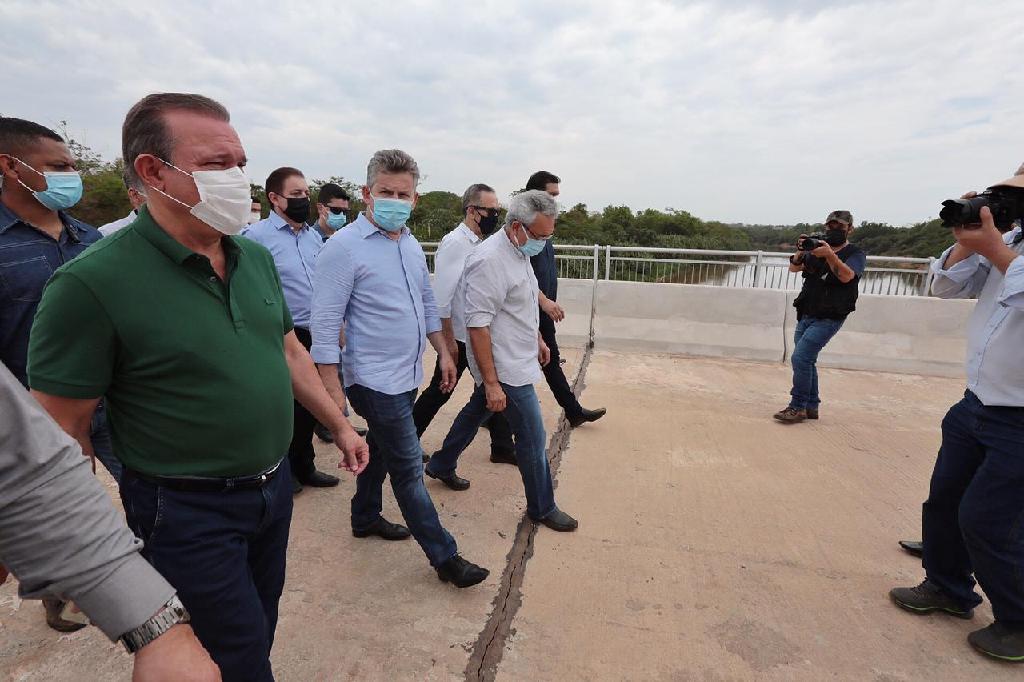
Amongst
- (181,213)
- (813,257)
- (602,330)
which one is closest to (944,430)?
(813,257)

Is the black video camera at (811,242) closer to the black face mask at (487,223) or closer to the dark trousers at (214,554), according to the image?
the black face mask at (487,223)

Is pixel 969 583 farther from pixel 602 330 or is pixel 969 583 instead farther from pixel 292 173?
pixel 602 330

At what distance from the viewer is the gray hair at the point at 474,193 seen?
161 inches

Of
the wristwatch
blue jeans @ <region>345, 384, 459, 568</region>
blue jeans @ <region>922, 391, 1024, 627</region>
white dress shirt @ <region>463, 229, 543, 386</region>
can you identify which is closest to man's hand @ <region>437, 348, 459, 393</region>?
white dress shirt @ <region>463, 229, 543, 386</region>

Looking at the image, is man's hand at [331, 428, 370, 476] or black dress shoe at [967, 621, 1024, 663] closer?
man's hand at [331, 428, 370, 476]

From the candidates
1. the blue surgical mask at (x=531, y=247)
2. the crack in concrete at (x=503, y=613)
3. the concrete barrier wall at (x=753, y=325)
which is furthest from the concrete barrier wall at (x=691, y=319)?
the blue surgical mask at (x=531, y=247)

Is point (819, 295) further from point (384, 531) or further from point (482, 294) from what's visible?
point (384, 531)

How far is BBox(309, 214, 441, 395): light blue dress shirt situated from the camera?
253cm

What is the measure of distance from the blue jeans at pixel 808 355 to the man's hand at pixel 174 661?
16.1ft

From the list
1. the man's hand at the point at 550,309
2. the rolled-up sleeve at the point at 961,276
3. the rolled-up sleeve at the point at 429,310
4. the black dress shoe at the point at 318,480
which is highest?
the rolled-up sleeve at the point at 961,276

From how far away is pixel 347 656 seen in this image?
2191 millimetres

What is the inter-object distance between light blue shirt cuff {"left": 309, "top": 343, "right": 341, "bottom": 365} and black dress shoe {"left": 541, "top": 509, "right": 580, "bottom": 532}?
58.8 inches

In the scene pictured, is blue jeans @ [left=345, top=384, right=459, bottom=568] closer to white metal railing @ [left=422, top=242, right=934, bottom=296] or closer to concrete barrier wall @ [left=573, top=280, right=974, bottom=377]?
concrete barrier wall @ [left=573, top=280, right=974, bottom=377]

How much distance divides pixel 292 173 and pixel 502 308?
79.0 inches
